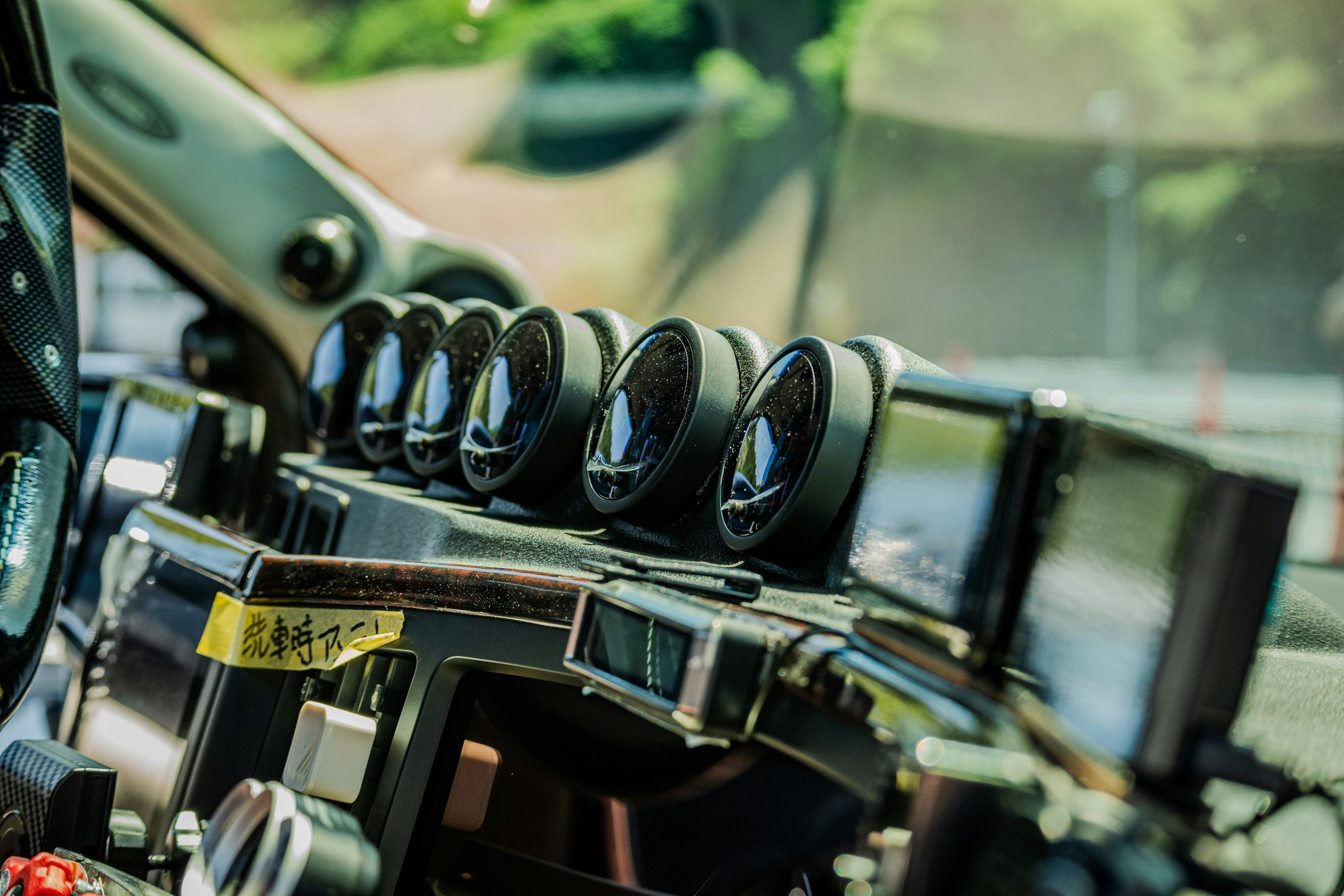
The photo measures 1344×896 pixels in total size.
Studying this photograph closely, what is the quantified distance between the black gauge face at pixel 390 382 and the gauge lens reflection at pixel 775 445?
679 mm

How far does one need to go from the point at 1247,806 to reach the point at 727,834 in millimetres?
322

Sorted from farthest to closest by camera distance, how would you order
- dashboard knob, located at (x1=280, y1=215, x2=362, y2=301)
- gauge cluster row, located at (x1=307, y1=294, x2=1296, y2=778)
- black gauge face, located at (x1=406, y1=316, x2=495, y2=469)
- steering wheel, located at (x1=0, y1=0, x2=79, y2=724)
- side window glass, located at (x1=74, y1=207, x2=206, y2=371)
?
side window glass, located at (x1=74, y1=207, x2=206, y2=371) < dashboard knob, located at (x1=280, y1=215, x2=362, y2=301) < black gauge face, located at (x1=406, y1=316, x2=495, y2=469) < steering wheel, located at (x1=0, y1=0, x2=79, y2=724) < gauge cluster row, located at (x1=307, y1=294, x2=1296, y2=778)

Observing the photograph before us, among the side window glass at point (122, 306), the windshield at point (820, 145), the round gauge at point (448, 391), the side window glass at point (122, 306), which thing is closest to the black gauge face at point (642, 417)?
the round gauge at point (448, 391)

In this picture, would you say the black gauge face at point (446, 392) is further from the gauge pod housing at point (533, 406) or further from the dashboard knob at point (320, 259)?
the dashboard knob at point (320, 259)

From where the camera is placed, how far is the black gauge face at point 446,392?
1273mm

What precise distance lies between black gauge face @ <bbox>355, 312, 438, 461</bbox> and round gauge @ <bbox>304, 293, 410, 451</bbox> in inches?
5.3

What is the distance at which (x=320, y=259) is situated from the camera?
243cm

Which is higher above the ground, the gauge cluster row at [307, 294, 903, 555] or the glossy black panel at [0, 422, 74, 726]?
the gauge cluster row at [307, 294, 903, 555]

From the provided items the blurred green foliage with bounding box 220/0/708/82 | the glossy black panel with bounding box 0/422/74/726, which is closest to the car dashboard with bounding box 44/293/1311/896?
the glossy black panel with bounding box 0/422/74/726

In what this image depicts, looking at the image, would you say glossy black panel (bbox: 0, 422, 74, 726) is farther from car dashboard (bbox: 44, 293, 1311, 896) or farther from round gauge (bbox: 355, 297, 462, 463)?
round gauge (bbox: 355, 297, 462, 463)

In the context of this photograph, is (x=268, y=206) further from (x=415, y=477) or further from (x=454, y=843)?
(x=454, y=843)

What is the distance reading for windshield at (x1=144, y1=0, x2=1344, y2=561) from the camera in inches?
278

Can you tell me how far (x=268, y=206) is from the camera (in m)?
2.50

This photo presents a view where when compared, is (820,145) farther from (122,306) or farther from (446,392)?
(446,392)
